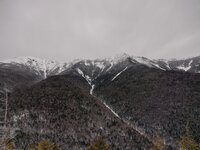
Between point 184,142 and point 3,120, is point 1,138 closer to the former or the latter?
point 3,120

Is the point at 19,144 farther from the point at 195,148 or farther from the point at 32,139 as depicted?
the point at 195,148

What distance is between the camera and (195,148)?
157ft

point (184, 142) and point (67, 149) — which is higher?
point (184, 142)

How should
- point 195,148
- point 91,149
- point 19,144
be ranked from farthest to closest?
point 19,144, point 91,149, point 195,148

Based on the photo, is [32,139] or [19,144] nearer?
[19,144]

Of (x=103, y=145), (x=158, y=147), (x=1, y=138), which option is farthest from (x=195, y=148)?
(x=1, y=138)

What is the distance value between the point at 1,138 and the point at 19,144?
180059 millimetres

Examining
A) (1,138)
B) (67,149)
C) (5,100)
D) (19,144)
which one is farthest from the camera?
(67,149)

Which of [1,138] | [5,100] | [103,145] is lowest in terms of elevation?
[103,145]

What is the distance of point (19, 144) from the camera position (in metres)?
184

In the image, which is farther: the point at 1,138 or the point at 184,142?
the point at 184,142

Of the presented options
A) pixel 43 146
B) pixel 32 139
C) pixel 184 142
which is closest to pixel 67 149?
pixel 32 139

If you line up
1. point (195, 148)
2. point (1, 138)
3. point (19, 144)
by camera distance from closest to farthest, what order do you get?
point (1, 138) → point (195, 148) → point (19, 144)

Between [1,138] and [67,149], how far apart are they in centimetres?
19024
